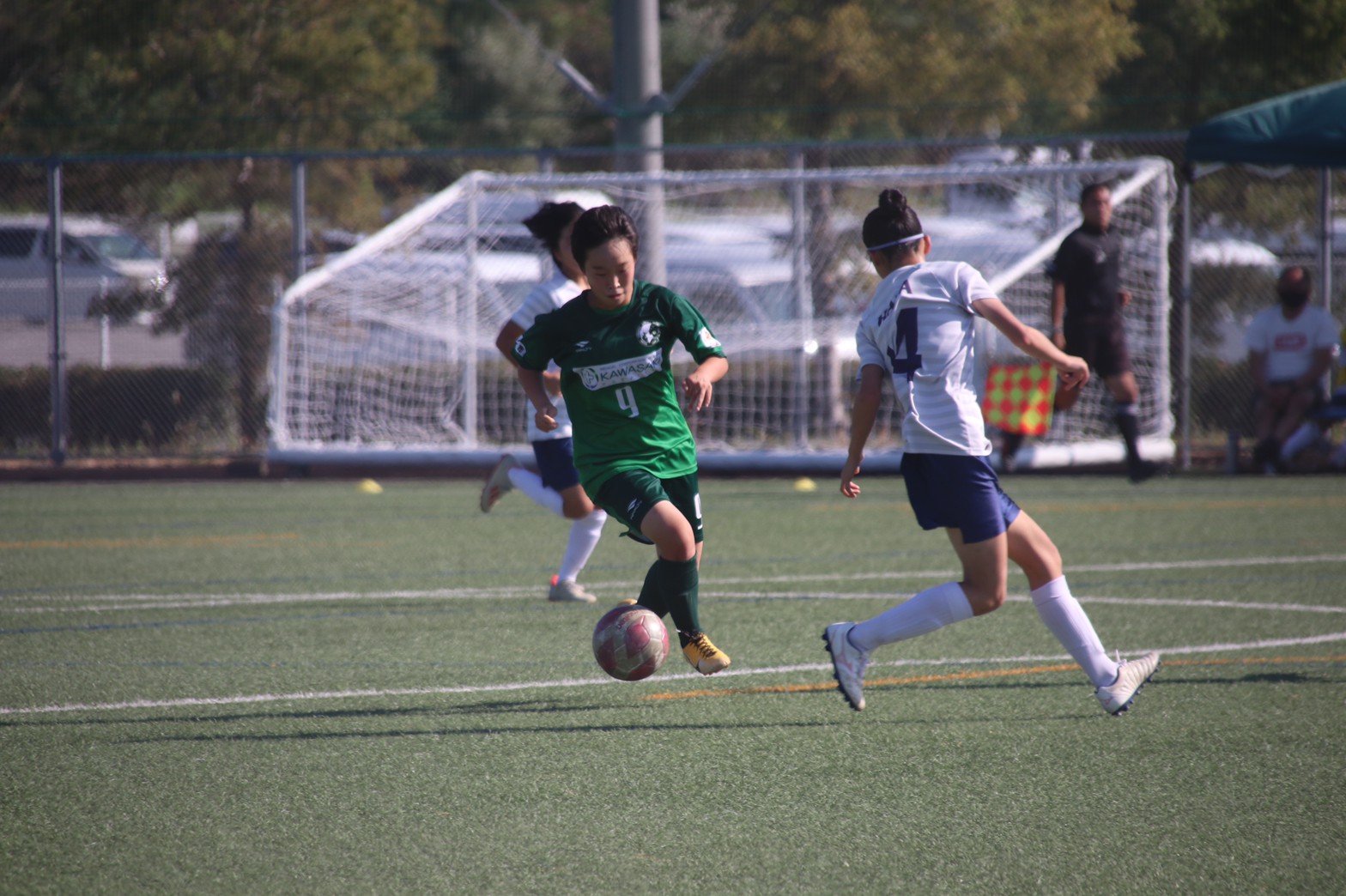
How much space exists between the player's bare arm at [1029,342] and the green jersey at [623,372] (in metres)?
1.01

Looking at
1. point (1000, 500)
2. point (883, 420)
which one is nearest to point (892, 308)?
point (1000, 500)

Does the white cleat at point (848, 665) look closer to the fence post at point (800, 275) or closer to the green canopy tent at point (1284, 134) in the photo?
the green canopy tent at point (1284, 134)

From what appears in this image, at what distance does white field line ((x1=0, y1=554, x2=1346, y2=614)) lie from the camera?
7453 millimetres

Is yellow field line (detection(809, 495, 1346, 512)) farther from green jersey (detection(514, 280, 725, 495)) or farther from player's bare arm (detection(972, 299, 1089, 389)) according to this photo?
player's bare arm (detection(972, 299, 1089, 389))

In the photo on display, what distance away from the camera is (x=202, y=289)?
16.2 m

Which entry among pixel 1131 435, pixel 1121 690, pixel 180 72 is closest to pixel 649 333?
pixel 1121 690

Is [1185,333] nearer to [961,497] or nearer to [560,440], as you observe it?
[560,440]

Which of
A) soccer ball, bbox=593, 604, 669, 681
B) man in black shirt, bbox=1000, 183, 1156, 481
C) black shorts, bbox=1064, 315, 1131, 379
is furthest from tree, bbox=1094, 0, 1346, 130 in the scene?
soccer ball, bbox=593, 604, 669, 681

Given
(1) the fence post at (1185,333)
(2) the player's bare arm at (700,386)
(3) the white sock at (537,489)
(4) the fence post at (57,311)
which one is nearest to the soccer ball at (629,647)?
(2) the player's bare arm at (700,386)

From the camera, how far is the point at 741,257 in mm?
16500

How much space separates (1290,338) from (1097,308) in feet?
11.4

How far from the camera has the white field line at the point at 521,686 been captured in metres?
5.28

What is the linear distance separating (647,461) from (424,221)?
11.1m

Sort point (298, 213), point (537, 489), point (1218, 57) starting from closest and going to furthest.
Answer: point (537, 489)
point (298, 213)
point (1218, 57)
